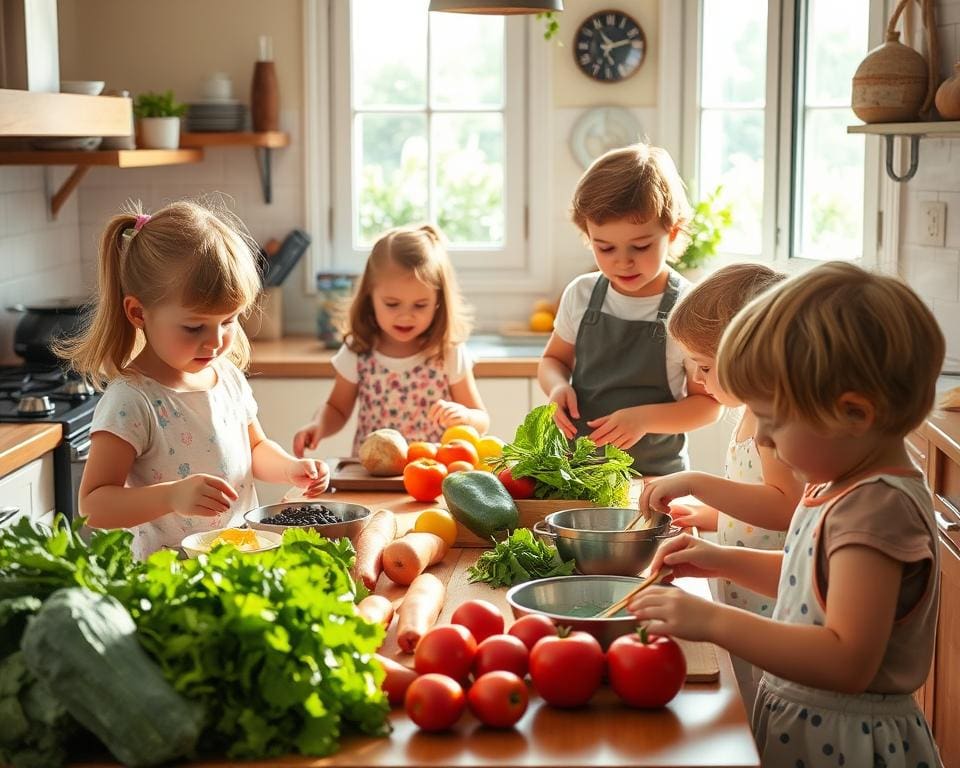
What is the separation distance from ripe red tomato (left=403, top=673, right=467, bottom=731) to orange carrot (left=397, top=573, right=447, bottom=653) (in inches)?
9.3

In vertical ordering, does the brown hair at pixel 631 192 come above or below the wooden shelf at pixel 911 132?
below

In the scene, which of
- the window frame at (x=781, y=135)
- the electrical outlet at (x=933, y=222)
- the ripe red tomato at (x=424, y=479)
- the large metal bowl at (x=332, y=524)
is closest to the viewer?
the large metal bowl at (x=332, y=524)

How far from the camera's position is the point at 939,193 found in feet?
11.0

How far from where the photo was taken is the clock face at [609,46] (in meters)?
4.54

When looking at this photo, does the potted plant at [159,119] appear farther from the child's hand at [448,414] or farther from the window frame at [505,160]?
the child's hand at [448,414]

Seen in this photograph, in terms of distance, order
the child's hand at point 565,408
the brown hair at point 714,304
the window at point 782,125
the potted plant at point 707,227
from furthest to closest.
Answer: the potted plant at point 707,227, the window at point 782,125, the child's hand at point 565,408, the brown hair at point 714,304

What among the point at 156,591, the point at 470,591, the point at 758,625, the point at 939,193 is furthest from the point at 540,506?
the point at 939,193

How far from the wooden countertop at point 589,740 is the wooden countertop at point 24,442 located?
1.71m

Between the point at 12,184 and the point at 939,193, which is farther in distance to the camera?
the point at 12,184

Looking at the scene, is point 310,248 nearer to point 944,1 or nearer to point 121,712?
point 944,1

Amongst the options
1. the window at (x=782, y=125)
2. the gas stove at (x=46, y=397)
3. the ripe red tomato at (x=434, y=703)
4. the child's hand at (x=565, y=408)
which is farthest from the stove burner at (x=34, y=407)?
the window at (x=782, y=125)

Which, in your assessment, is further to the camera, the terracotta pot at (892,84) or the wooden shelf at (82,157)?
the wooden shelf at (82,157)

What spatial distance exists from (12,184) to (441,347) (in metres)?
1.79

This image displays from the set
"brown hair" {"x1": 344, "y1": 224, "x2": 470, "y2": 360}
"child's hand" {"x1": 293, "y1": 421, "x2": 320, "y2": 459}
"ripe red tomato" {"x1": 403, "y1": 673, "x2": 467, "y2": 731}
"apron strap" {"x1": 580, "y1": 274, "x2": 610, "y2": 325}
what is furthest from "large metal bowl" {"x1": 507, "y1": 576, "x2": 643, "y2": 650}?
"brown hair" {"x1": 344, "y1": 224, "x2": 470, "y2": 360}
